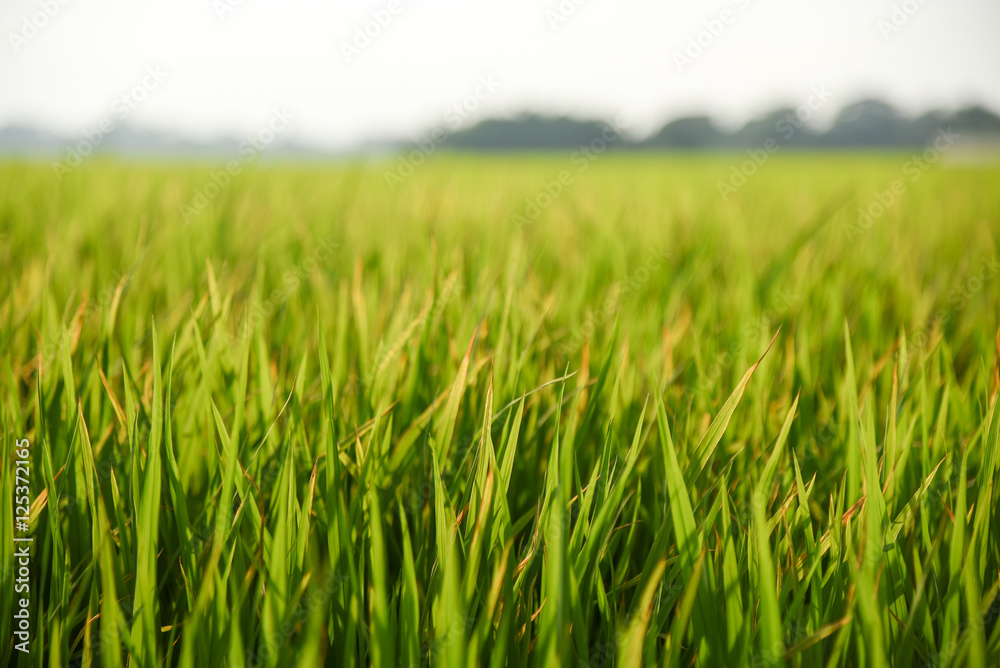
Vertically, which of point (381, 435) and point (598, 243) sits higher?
point (598, 243)

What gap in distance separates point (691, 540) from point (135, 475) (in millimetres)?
488

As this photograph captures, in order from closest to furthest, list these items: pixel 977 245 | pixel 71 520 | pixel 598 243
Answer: pixel 71 520
pixel 598 243
pixel 977 245

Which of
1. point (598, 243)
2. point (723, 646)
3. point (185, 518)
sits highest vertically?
point (598, 243)

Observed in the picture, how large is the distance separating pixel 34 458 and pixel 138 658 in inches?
13.1

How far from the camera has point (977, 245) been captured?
6.15ft

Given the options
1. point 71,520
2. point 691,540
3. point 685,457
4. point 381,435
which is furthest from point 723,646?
point 71,520

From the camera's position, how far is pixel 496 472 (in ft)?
1.73

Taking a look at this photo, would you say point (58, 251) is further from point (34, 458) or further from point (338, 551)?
point (338, 551)

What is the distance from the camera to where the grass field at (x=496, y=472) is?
455 mm

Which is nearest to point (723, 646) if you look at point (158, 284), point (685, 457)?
point (685, 457)

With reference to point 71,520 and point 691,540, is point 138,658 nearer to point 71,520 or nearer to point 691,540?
point 71,520

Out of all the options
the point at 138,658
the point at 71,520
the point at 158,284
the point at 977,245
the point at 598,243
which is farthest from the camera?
the point at 977,245

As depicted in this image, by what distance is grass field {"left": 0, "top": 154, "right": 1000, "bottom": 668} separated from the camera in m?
0.46

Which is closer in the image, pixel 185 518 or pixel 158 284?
pixel 185 518
